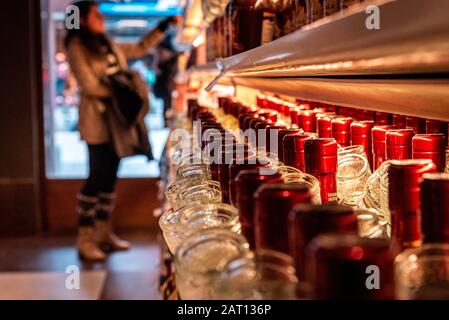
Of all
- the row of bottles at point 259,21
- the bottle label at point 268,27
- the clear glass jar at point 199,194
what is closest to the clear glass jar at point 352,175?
the clear glass jar at point 199,194

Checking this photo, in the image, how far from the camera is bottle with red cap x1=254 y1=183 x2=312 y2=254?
75 centimetres

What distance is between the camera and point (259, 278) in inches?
27.8

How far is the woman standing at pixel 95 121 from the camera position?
4.82 meters

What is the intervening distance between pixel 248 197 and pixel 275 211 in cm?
13

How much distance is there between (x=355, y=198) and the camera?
1.24 meters

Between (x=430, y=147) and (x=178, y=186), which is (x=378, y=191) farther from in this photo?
(x=178, y=186)

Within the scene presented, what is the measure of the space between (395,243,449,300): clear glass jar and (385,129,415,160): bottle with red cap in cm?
50

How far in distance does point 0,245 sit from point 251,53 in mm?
4379

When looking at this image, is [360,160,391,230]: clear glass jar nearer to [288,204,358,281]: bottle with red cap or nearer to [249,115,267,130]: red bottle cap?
[288,204,358,281]: bottle with red cap

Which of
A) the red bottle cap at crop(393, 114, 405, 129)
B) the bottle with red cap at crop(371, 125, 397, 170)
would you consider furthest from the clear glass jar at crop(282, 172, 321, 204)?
the red bottle cap at crop(393, 114, 405, 129)

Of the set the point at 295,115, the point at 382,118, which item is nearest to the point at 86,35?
the point at 295,115

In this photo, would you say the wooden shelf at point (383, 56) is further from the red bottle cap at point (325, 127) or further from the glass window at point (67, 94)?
the glass window at point (67, 94)

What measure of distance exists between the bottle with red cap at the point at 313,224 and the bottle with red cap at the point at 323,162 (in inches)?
16.6
